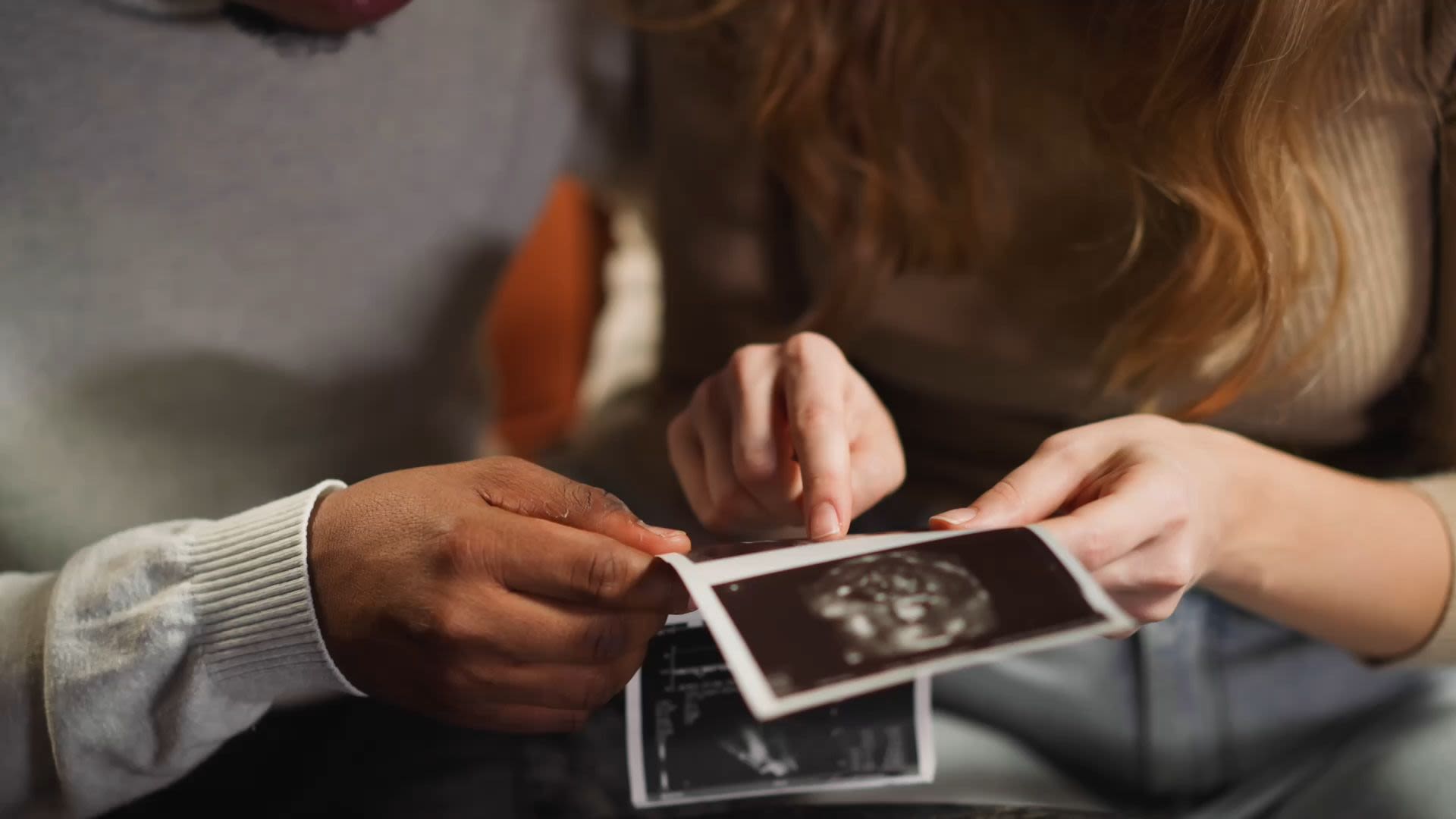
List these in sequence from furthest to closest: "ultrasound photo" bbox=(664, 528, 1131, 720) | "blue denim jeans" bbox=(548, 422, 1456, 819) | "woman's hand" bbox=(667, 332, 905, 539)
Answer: "blue denim jeans" bbox=(548, 422, 1456, 819) < "woman's hand" bbox=(667, 332, 905, 539) < "ultrasound photo" bbox=(664, 528, 1131, 720)

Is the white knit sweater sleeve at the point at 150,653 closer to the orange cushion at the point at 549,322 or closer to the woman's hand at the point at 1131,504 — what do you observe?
the woman's hand at the point at 1131,504

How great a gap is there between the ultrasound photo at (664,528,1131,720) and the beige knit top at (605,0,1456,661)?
20 centimetres

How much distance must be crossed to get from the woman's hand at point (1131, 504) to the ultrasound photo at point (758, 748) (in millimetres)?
161

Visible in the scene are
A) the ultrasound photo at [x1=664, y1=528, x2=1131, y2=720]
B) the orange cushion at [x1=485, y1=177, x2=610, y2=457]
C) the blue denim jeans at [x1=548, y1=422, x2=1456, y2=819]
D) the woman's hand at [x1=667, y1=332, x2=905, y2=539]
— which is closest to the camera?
the ultrasound photo at [x1=664, y1=528, x2=1131, y2=720]

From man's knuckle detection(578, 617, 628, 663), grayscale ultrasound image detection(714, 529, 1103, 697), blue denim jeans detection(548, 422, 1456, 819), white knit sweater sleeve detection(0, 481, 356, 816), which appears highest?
grayscale ultrasound image detection(714, 529, 1103, 697)

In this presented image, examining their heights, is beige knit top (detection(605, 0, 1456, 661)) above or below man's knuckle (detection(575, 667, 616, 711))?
above

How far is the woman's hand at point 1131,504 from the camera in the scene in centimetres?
46

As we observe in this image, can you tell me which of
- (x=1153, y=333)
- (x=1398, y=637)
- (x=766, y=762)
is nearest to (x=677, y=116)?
(x=1153, y=333)

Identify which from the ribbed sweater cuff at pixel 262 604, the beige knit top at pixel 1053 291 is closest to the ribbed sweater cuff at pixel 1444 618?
the beige knit top at pixel 1053 291

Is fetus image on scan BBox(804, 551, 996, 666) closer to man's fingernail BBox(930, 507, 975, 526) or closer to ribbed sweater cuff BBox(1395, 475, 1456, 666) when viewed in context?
man's fingernail BBox(930, 507, 975, 526)

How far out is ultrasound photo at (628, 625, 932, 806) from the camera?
564 millimetres

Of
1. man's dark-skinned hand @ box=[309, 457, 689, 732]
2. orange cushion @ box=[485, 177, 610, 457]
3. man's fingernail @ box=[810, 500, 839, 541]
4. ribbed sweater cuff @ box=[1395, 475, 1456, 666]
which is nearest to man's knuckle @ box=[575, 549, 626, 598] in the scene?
man's dark-skinned hand @ box=[309, 457, 689, 732]

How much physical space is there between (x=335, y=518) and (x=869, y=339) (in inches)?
16.9

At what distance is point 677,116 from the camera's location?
0.86 metres
